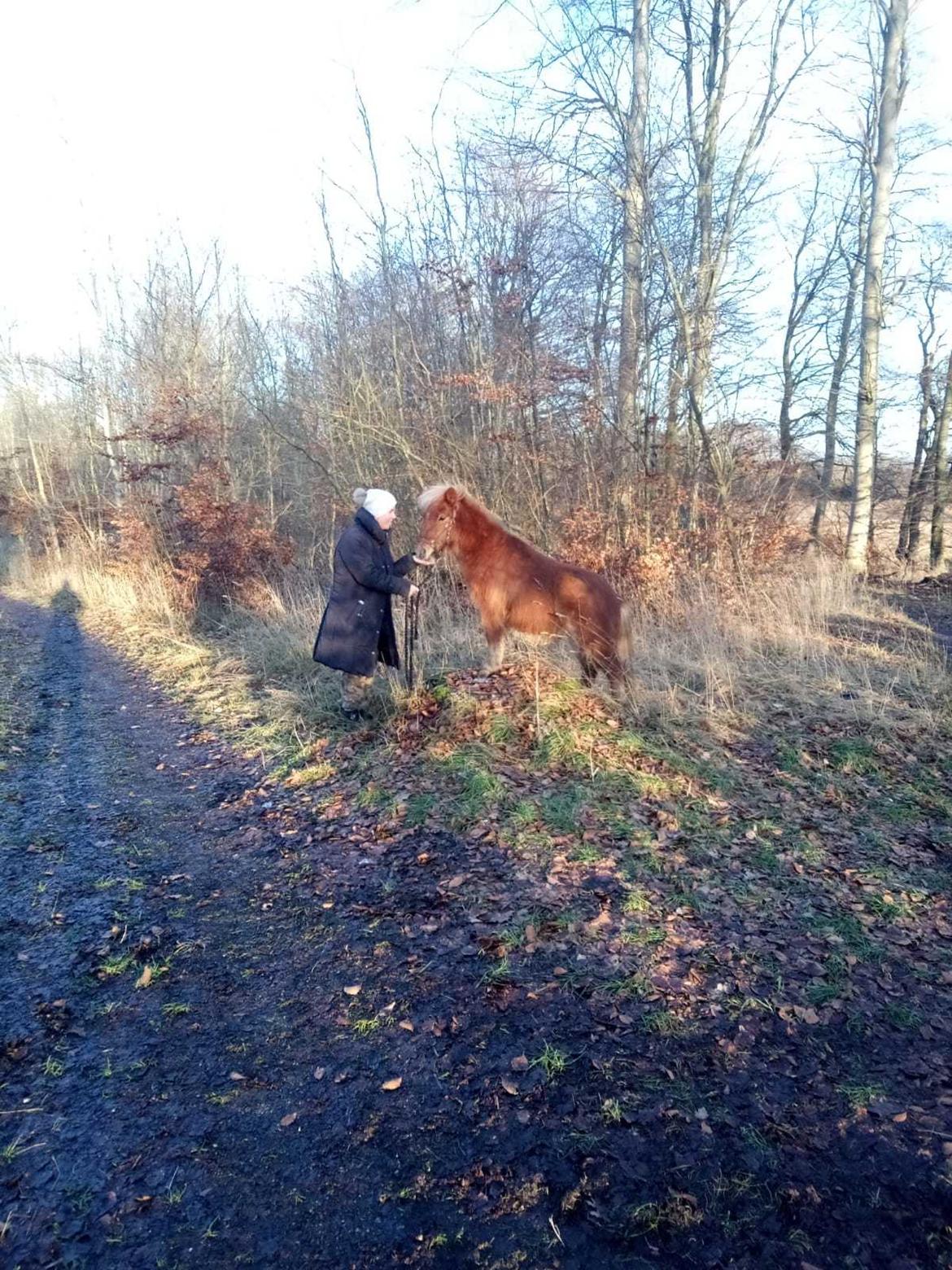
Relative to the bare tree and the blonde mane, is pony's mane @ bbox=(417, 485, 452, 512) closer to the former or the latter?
the blonde mane

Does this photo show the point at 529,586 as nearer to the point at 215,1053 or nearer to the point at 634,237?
the point at 215,1053

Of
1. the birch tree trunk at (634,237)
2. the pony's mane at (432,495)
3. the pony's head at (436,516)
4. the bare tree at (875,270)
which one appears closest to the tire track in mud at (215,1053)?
the pony's head at (436,516)

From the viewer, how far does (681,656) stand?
8.38 meters

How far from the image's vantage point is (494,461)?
1195 centimetres

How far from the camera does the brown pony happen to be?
6.57 m

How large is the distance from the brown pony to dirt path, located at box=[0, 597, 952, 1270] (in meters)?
2.42

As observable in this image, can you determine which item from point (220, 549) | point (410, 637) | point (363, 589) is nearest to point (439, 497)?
point (363, 589)

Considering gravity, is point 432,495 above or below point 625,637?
above

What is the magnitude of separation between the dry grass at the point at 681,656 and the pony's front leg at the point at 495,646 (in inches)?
15.7

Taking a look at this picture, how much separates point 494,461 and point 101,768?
300 inches

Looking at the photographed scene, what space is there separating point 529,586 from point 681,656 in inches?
104

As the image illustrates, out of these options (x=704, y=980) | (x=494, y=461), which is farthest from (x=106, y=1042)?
(x=494, y=461)

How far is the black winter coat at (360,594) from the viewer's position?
6.36 meters

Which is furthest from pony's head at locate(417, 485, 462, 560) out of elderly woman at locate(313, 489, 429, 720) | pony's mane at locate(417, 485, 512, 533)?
elderly woman at locate(313, 489, 429, 720)
